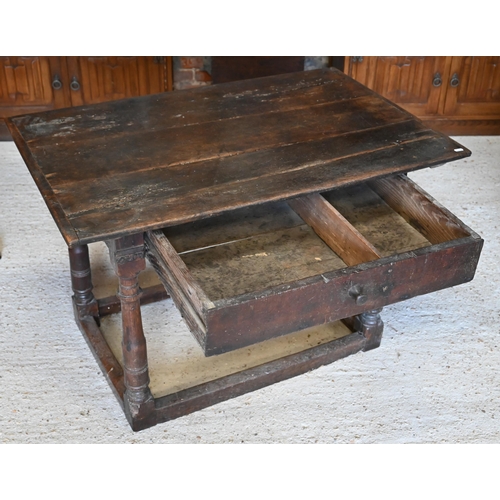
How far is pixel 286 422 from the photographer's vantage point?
2.38 m

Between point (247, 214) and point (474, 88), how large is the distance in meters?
1.92

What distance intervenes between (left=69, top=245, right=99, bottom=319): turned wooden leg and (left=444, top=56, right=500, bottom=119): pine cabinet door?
2.17m

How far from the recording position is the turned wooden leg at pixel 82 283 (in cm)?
263

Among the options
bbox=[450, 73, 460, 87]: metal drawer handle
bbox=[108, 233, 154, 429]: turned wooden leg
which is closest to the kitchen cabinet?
bbox=[450, 73, 460, 87]: metal drawer handle

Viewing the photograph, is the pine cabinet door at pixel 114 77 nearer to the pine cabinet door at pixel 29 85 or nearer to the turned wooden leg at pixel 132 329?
the pine cabinet door at pixel 29 85

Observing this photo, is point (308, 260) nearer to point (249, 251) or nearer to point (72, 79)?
point (249, 251)

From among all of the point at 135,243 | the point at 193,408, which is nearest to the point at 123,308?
the point at 135,243

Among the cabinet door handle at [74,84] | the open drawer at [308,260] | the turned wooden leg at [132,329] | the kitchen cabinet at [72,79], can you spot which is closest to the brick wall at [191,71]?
the kitchen cabinet at [72,79]

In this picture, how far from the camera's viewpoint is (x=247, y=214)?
2574 millimetres

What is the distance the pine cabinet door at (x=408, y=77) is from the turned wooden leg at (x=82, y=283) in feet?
6.00

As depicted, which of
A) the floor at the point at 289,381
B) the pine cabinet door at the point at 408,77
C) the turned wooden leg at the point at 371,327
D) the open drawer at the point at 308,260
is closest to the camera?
the open drawer at the point at 308,260

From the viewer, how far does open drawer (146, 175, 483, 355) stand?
199 cm

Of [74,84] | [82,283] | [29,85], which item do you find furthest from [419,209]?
[29,85]

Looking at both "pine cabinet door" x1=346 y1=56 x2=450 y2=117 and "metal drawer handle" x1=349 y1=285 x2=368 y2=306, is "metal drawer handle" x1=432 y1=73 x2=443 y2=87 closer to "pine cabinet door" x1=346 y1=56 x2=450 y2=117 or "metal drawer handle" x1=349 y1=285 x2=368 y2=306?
"pine cabinet door" x1=346 y1=56 x2=450 y2=117
